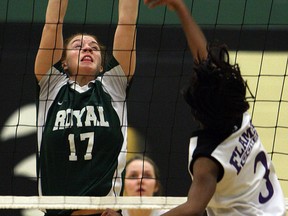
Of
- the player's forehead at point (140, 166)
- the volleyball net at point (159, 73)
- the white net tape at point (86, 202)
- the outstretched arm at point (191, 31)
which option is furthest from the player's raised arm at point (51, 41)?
the volleyball net at point (159, 73)

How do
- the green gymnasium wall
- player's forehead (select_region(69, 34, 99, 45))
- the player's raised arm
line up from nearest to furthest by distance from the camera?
the player's raised arm, player's forehead (select_region(69, 34, 99, 45)), the green gymnasium wall

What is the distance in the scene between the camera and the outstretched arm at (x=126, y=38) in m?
4.48

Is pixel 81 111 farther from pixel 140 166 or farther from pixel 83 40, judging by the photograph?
pixel 140 166

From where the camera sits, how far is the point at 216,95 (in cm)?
307

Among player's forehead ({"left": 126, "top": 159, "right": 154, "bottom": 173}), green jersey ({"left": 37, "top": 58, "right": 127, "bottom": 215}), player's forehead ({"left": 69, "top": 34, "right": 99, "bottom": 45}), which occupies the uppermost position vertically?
player's forehead ({"left": 69, "top": 34, "right": 99, "bottom": 45})

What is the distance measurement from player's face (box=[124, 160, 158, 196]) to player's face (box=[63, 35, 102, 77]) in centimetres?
63

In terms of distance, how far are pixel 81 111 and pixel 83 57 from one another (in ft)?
0.96

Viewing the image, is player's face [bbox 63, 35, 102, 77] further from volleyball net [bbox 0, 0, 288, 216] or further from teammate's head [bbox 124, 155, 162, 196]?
volleyball net [bbox 0, 0, 288, 216]

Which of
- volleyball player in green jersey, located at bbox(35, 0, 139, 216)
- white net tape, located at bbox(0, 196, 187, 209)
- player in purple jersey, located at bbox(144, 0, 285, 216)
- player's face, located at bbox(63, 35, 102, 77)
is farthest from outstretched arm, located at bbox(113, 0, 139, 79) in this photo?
player in purple jersey, located at bbox(144, 0, 285, 216)

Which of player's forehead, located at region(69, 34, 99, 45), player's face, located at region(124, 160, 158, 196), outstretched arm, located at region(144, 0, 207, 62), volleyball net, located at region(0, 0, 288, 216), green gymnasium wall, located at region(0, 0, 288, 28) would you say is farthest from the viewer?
green gymnasium wall, located at region(0, 0, 288, 28)

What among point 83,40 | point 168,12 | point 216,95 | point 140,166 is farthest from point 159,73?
point 216,95

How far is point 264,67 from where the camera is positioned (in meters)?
6.07

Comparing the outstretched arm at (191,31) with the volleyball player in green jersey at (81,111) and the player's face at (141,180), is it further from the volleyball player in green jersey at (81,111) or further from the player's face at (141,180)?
the player's face at (141,180)

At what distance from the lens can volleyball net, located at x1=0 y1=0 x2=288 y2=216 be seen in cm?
581
